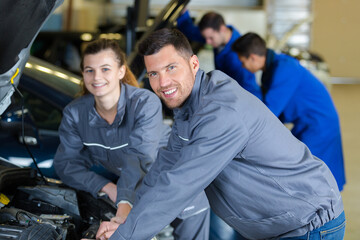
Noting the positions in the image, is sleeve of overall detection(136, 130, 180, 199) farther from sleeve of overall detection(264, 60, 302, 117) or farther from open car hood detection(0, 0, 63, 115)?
sleeve of overall detection(264, 60, 302, 117)

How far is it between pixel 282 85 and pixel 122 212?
1472 mm

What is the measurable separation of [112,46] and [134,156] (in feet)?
1.82

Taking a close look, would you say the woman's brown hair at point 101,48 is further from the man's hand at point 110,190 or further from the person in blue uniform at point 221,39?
the person in blue uniform at point 221,39

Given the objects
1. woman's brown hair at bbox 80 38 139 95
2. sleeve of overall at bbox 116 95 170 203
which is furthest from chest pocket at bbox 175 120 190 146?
woman's brown hair at bbox 80 38 139 95

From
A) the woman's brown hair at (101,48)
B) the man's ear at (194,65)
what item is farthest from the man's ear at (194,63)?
the woman's brown hair at (101,48)

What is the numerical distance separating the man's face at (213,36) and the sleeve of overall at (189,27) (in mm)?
335

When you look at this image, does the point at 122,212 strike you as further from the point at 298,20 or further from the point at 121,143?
the point at 298,20

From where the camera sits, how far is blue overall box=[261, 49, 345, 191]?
9.86ft

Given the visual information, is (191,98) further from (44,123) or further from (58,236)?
(44,123)

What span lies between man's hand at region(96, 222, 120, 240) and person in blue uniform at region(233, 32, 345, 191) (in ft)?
5.13

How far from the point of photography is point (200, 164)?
1.41 m

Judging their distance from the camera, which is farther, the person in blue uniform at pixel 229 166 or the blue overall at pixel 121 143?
the blue overall at pixel 121 143

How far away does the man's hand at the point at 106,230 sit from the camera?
175 cm

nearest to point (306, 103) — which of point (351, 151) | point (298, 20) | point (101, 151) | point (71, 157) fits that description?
point (101, 151)
